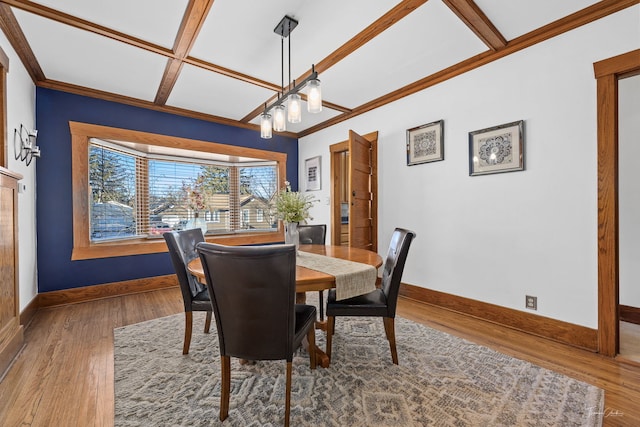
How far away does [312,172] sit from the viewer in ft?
16.0

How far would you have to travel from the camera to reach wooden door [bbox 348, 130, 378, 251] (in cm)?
344

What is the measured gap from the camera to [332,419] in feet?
4.71

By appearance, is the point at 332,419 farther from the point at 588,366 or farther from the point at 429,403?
the point at 588,366

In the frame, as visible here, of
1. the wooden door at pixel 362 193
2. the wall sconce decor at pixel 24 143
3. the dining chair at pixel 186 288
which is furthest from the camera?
the wooden door at pixel 362 193

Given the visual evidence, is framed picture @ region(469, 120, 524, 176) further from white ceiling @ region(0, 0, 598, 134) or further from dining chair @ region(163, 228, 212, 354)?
dining chair @ region(163, 228, 212, 354)

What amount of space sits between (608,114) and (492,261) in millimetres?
1389

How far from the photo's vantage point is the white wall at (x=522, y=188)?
6.97 ft

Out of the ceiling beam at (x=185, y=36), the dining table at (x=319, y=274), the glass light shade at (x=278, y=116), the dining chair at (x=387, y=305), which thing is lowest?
the dining chair at (x=387, y=305)

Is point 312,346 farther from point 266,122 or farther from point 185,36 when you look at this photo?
point 185,36

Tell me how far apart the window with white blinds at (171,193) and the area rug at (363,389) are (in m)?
2.16

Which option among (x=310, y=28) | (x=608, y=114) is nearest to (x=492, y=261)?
(x=608, y=114)

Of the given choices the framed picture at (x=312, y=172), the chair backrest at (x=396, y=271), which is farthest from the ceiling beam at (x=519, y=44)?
the chair backrest at (x=396, y=271)

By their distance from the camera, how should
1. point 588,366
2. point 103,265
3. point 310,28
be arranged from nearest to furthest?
point 588,366 < point 310,28 < point 103,265

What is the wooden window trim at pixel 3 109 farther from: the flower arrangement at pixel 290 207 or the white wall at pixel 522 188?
the white wall at pixel 522 188
